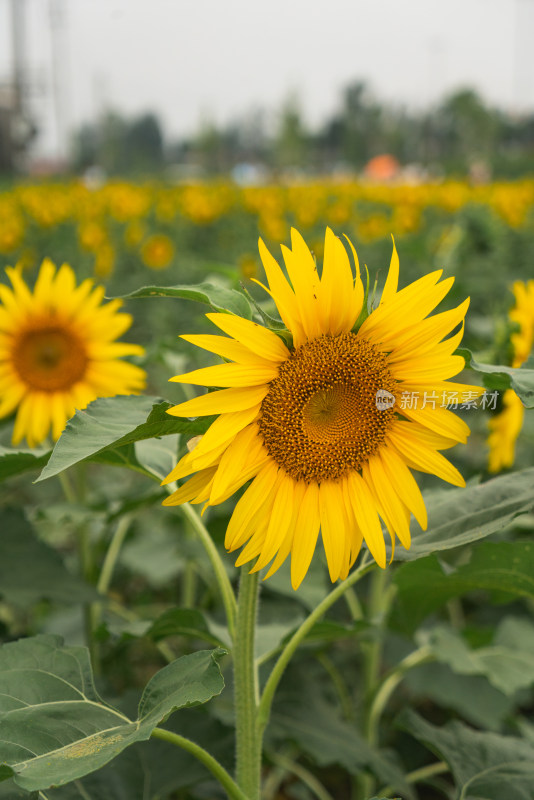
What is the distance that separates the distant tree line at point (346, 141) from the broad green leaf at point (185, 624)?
16663 mm

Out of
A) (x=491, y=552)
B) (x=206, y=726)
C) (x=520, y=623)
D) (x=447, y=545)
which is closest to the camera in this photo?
(x=447, y=545)

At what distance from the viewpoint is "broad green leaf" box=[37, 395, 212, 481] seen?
2.60ft

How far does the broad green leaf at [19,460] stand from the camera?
98cm

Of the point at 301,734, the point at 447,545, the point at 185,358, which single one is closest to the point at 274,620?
the point at 301,734

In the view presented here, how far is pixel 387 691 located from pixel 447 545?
34.7 inches

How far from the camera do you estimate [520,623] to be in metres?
1.86

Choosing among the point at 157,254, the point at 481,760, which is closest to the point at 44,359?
the point at 481,760

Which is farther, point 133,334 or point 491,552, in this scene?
point 133,334

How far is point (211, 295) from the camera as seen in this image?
88cm

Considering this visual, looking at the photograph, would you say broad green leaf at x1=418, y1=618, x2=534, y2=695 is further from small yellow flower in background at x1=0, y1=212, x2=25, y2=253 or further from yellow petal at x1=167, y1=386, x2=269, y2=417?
small yellow flower in background at x1=0, y1=212, x2=25, y2=253

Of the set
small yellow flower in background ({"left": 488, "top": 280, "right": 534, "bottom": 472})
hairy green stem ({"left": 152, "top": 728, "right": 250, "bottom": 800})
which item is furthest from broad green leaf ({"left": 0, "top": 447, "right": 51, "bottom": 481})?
small yellow flower in background ({"left": 488, "top": 280, "right": 534, "bottom": 472})

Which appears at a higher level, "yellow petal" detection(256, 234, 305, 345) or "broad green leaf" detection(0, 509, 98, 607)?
"yellow petal" detection(256, 234, 305, 345)

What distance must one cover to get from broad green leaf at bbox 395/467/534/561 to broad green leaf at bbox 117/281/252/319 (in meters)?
0.33

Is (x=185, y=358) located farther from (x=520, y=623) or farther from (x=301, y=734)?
(x=520, y=623)
